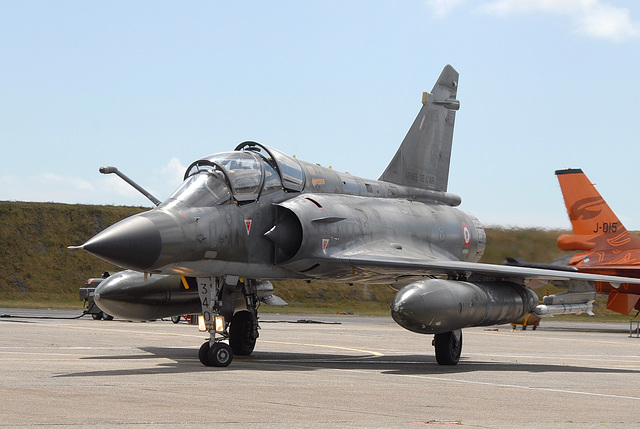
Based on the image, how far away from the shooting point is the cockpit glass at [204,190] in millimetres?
13953

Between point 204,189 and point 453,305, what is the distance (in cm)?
451

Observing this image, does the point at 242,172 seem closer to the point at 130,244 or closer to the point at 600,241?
the point at 130,244

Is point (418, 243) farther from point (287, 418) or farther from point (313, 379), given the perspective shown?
point (287, 418)

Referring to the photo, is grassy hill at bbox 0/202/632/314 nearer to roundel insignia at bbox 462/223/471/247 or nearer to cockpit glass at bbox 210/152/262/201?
roundel insignia at bbox 462/223/471/247

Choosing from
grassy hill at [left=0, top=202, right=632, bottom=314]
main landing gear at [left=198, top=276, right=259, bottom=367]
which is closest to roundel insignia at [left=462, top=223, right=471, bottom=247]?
main landing gear at [left=198, top=276, right=259, bottom=367]

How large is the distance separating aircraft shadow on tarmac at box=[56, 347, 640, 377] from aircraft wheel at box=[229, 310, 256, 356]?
9.3 inches

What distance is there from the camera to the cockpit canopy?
14117 millimetres

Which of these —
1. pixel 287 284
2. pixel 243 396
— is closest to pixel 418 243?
pixel 243 396

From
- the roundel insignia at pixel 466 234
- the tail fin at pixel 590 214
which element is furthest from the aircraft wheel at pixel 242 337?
the tail fin at pixel 590 214

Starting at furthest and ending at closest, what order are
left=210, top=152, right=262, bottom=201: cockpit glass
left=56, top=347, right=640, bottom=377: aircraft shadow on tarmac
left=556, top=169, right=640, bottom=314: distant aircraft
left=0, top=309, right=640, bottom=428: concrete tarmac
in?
1. left=556, top=169, right=640, bottom=314: distant aircraft
2. left=210, top=152, right=262, bottom=201: cockpit glass
3. left=56, top=347, right=640, bottom=377: aircraft shadow on tarmac
4. left=0, top=309, right=640, bottom=428: concrete tarmac

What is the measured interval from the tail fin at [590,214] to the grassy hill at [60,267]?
68.1ft

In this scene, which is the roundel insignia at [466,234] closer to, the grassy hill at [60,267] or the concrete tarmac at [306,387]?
the concrete tarmac at [306,387]

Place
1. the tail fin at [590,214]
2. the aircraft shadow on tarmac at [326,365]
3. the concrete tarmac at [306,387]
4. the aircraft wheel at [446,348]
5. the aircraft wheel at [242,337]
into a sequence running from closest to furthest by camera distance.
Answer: the concrete tarmac at [306,387], the aircraft shadow on tarmac at [326,365], the aircraft wheel at [446,348], the aircraft wheel at [242,337], the tail fin at [590,214]

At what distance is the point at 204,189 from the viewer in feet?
46.4
